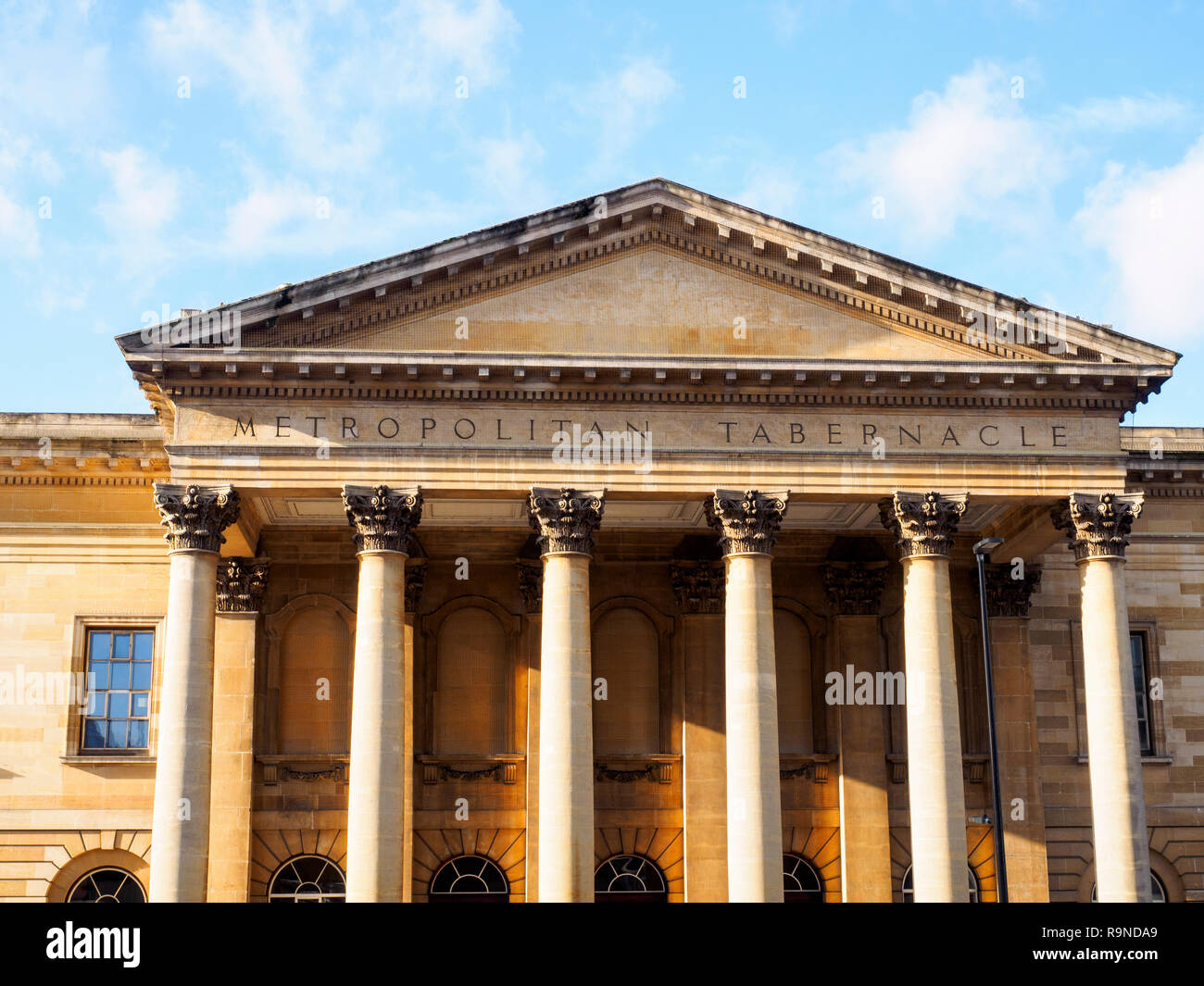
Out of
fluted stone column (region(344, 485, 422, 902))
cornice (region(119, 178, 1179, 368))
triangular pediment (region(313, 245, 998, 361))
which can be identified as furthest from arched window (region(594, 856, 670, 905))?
cornice (region(119, 178, 1179, 368))

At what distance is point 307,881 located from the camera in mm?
34688

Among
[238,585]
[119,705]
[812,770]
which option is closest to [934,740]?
[812,770]

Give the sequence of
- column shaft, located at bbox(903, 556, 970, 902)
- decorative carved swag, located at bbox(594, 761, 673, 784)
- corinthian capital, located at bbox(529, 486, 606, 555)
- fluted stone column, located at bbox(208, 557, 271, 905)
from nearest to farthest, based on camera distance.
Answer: column shaft, located at bbox(903, 556, 970, 902), corinthian capital, located at bbox(529, 486, 606, 555), fluted stone column, located at bbox(208, 557, 271, 905), decorative carved swag, located at bbox(594, 761, 673, 784)

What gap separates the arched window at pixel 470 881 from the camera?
34969mm

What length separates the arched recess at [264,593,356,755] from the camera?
3525 centimetres

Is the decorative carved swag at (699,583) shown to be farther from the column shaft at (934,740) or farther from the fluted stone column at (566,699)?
the column shaft at (934,740)

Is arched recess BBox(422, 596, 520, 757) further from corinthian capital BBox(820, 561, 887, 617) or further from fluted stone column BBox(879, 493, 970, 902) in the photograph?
fluted stone column BBox(879, 493, 970, 902)

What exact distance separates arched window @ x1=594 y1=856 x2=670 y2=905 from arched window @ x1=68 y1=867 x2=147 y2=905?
1040cm

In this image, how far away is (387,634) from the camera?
3066 centimetres

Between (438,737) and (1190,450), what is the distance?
783 inches
